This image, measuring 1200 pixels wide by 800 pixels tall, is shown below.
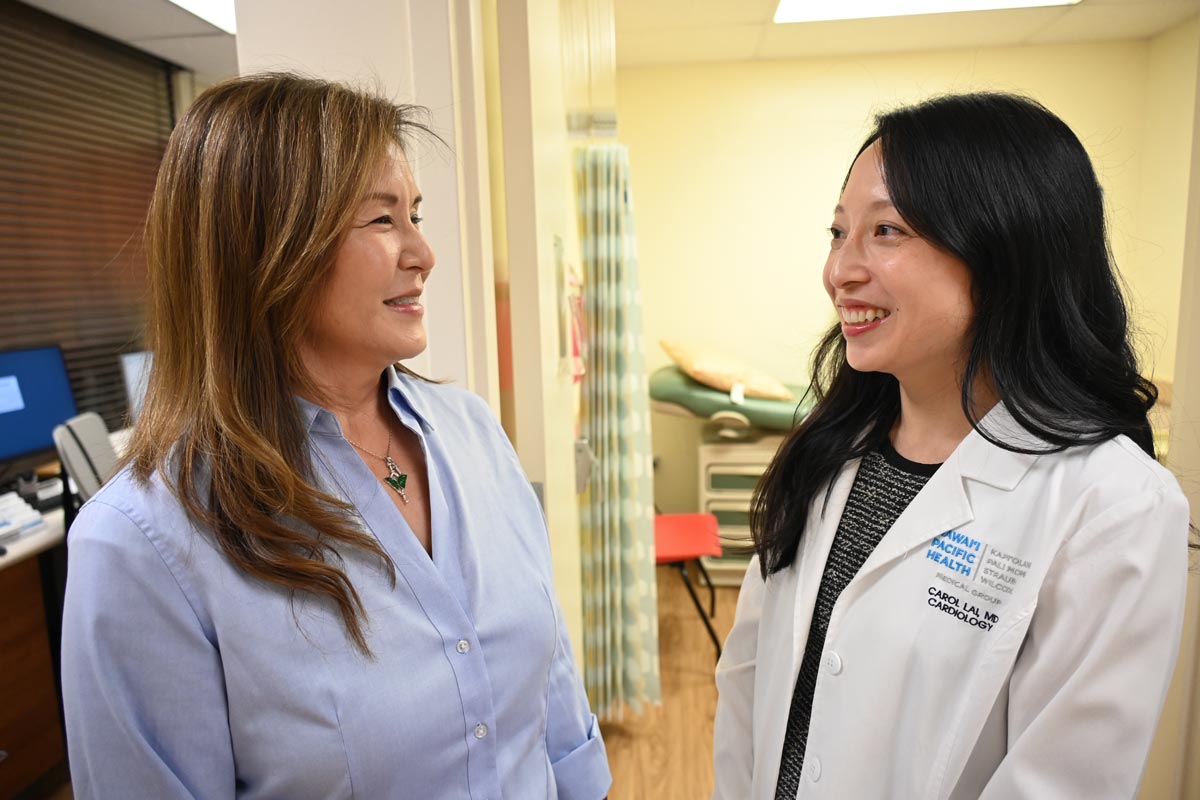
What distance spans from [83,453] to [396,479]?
1.80m

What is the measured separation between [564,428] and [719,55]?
10.1 feet

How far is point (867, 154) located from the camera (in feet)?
3.15

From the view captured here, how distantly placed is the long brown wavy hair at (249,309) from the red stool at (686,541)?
2270 mm

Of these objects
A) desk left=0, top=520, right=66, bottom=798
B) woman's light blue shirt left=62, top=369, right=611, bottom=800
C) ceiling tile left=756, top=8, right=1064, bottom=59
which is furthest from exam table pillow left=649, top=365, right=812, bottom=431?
woman's light blue shirt left=62, top=369, right=611, bottom=800

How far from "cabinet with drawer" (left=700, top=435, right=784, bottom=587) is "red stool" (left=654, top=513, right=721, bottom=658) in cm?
60

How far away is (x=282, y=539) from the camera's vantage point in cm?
75

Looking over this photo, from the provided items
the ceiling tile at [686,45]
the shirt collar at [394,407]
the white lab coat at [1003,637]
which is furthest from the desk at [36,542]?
the ceiling tile at [686,45]

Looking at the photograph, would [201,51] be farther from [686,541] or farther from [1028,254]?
[1028,254]

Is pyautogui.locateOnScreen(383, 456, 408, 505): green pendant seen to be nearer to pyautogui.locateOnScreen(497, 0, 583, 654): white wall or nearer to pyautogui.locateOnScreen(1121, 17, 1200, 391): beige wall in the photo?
pyautogui.locateOnScreen(497, 0, 583, 654): white wall

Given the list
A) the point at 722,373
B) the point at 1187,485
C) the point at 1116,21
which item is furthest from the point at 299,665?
the point at 1116,21

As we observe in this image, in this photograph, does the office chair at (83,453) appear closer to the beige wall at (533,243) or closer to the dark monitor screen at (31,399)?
the dark monitor screen at (31,399)

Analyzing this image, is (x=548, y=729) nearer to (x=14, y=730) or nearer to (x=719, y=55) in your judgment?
(x=14, y=730)

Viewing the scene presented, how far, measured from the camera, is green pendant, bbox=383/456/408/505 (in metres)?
0.94

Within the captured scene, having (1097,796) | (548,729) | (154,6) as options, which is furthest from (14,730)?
(1097,796)
